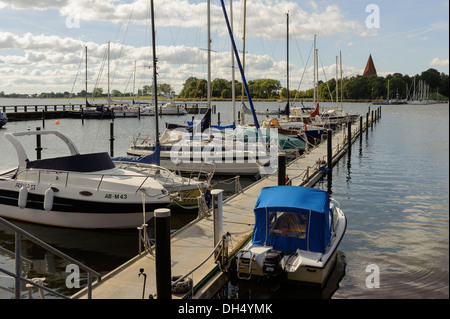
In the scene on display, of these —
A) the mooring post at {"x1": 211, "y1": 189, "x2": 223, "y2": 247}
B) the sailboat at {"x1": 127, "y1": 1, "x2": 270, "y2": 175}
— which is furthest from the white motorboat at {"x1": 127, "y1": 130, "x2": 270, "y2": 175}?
the mooring post at {"x1": 211, "y1": 189, "x2": 223, "y2": 247}

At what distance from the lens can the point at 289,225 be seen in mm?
11914

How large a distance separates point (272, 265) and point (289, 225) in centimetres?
163

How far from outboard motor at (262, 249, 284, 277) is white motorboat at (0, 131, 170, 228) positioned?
5907mm

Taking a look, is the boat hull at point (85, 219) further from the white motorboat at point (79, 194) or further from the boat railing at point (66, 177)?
the boat railing at point (66, 177)

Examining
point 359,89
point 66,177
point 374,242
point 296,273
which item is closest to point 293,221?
point 296,273

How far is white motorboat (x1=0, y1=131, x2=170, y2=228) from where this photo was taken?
15.4 metres

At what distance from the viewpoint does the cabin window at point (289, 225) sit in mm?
11680

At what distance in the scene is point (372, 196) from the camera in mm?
23641

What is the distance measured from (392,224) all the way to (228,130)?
54.9 ft

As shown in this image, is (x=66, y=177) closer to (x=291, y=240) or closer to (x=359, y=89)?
(x=291, y=240)
